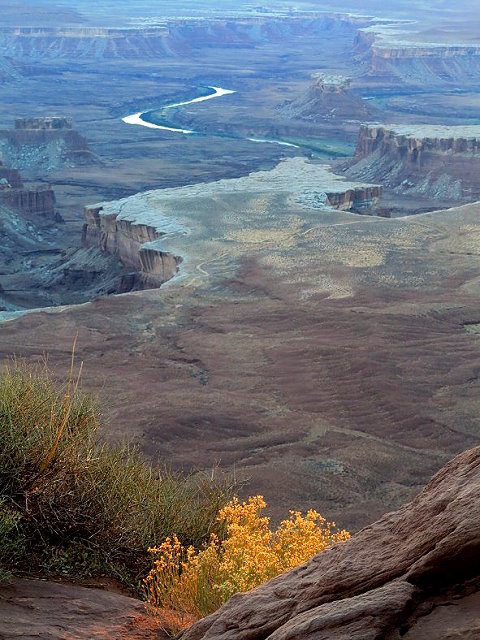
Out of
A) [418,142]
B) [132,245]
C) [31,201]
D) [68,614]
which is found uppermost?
[68,614]

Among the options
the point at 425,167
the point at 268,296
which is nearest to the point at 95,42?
the point at 425,167

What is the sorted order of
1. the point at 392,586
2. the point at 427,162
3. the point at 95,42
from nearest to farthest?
the point at 392,586 < the point at 427,162 < the point at 95,42

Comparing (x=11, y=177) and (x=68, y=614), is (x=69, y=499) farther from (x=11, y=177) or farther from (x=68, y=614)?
(x=11, y=177)

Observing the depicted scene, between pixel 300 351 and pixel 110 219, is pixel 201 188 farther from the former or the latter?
pixel 300 351

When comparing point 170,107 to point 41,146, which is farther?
point 170,107

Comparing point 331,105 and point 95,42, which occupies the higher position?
point 95,42

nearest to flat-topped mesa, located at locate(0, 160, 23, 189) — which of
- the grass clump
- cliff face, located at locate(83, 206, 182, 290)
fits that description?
cliff face, located at locate(83, 206, 182, 290)

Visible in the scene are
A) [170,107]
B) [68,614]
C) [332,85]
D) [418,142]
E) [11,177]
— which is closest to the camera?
[68,614]
